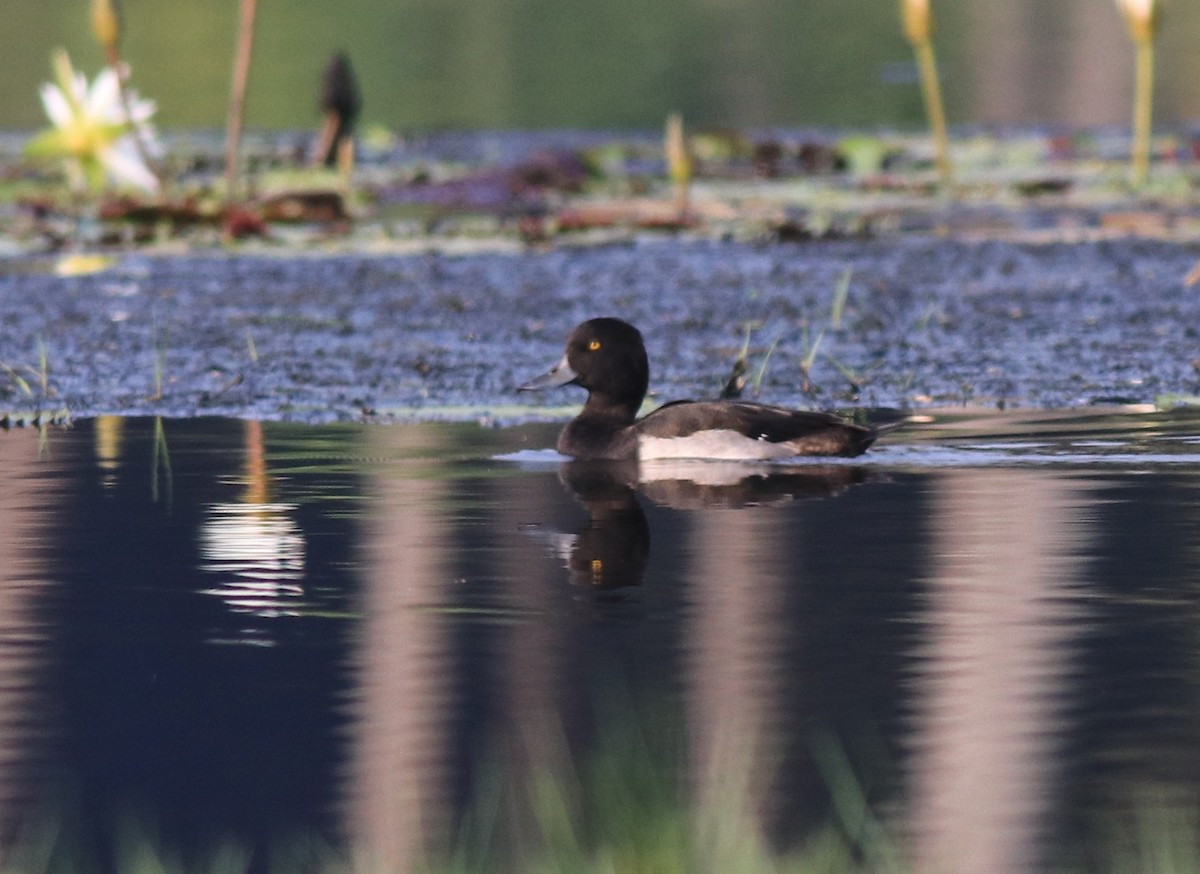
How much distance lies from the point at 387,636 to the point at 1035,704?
4.57ft

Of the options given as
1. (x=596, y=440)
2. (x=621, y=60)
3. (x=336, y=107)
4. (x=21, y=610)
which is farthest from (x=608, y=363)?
(x=621, y=60)

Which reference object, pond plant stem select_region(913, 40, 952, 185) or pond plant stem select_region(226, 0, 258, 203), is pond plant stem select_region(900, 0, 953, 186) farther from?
pond plant stem select_region(226, 0, 258, 203)

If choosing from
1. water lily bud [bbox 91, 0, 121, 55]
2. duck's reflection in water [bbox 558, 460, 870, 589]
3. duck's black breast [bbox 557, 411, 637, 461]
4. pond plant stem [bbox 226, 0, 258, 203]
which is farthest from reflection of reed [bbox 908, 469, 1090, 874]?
pond plant stem [bbox 226, 0, 258, 203]

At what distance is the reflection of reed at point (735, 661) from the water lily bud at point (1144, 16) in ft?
21.4

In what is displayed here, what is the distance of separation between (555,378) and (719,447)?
2.89ft

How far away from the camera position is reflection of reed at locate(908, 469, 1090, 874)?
12.2 feet

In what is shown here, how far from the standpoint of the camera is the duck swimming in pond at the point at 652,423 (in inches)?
300

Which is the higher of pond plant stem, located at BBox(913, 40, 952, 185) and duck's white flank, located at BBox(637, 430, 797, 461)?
pond plant stem, located at BBox(913, 40, 952, 185)

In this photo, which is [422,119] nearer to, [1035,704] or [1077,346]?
[1077,346]

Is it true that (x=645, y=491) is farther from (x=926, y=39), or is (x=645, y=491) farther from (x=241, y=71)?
(x=926, y=39)

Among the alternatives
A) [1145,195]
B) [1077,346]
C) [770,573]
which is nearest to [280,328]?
[1077,346]

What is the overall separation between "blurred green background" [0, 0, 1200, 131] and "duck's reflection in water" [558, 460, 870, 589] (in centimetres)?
1360

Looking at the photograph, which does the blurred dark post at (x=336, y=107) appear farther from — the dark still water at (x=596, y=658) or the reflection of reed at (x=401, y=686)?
the reflection of reed at (x=401, y=686)

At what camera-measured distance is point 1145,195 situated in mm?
14805
